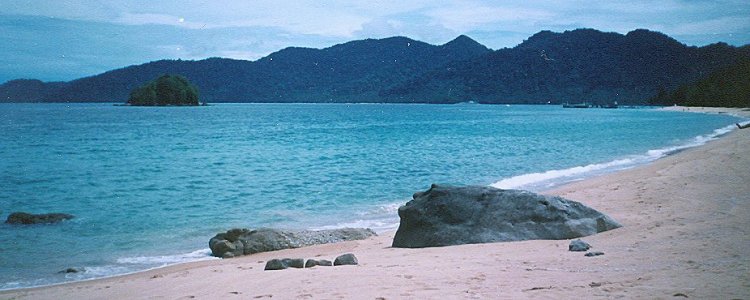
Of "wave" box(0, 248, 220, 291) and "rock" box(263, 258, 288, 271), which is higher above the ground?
"rock" box(263, 258, 288, 271)

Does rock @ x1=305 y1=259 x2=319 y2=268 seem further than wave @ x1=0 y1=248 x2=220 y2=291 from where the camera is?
No

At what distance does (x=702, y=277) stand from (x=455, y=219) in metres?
4.54

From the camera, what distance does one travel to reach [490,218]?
9383 millimetres

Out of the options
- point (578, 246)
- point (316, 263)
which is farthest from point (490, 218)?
point (316, 263)

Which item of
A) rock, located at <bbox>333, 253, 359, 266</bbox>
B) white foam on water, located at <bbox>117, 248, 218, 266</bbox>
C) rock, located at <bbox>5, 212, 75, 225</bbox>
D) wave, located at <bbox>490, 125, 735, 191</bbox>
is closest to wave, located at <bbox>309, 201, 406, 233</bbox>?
A: white foam on water, located at <bbox>117, 248, 218, 266</bbox>

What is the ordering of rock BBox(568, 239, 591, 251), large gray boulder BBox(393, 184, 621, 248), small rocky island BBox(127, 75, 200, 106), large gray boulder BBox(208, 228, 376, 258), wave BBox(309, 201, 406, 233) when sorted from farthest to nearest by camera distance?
small rocky island BBox(127, 75, 200, 106) → wave BBox(309, 201, 406, 233) → large gray boulder BBox(208, 228, 376, 258) → large gray boulder BBox(393, 184, 621, 248) → rock BBox(568, 239, 591, 251)

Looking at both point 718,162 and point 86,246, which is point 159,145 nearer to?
point 86,246

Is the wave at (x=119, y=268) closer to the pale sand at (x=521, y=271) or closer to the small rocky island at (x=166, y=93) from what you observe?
the pale sand at (x=521, y=271)

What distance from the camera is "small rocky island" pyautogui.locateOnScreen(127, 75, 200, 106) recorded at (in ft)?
533

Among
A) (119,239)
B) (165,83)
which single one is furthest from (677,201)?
(165,83)

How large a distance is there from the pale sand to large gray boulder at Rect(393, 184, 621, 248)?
0.37 meters

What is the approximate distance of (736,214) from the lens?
904 cm

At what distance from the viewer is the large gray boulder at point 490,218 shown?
9.10 meters

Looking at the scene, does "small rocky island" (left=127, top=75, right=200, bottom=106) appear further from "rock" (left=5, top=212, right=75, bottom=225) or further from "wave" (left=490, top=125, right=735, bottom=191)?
"rock" (left=5, top=212, right=75, bottom=225)
